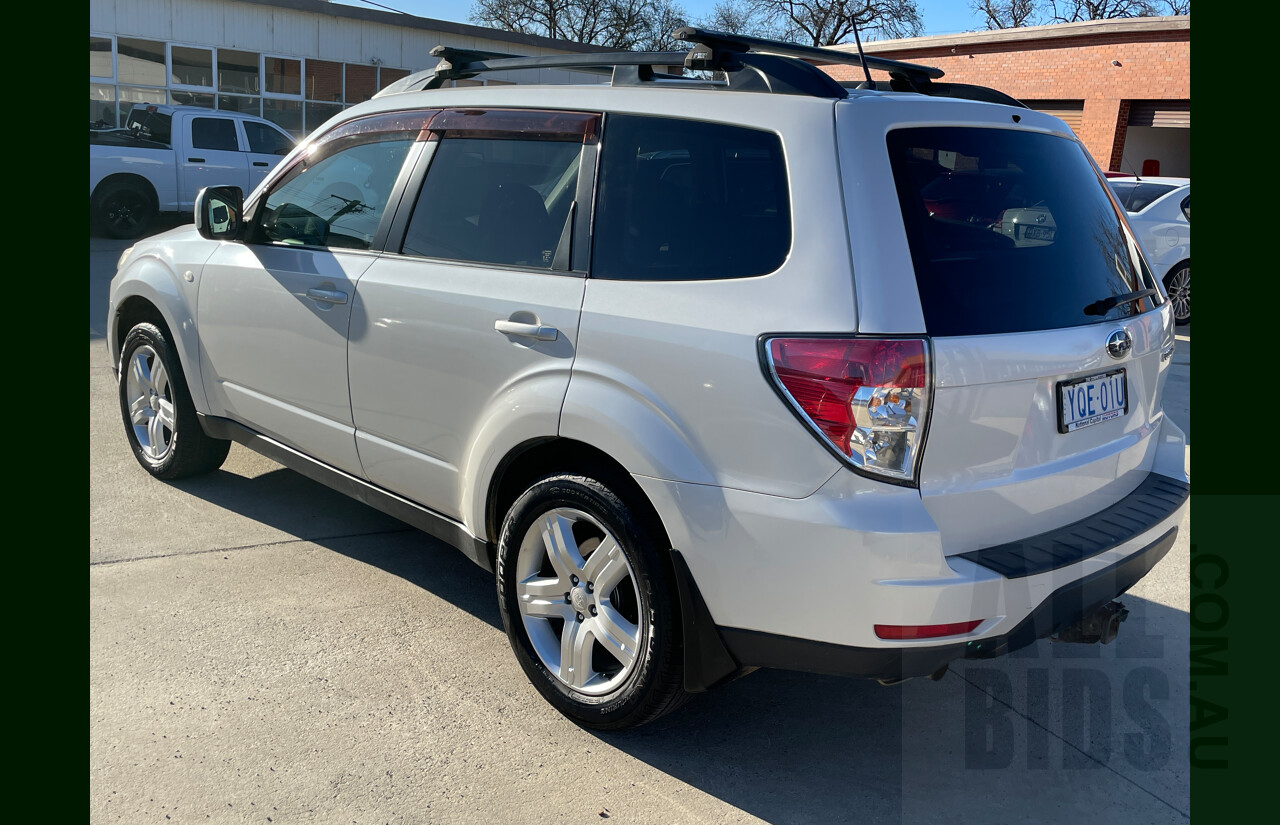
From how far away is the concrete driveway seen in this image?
2.91m

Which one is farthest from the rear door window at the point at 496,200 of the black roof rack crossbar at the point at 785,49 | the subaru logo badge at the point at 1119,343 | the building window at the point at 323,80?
the building window at the point at 323,80

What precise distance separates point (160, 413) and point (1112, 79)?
25108 millimetres

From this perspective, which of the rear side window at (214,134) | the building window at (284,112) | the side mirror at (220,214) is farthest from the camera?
the building window at (284,112)

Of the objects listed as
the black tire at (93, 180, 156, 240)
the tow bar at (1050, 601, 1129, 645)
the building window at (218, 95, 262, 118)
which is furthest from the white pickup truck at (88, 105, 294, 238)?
the tow bar at (1050, 601, 1129, 645)

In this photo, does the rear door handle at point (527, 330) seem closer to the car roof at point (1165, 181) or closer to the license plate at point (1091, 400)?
the license plate at point (1091, 400)

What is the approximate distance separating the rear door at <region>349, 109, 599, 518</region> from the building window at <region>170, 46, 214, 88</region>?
77.4 ft

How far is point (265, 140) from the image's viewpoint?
16.7 meters

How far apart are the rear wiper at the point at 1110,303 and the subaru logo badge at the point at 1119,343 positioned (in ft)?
0.25

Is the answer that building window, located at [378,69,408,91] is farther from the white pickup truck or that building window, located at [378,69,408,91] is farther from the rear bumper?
the rear bumper

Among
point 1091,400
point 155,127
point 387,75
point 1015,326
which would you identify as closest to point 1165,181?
point 1091,400

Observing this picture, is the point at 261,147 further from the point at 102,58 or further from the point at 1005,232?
the point at 1005,232

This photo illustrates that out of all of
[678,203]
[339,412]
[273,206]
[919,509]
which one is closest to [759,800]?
[919,509]

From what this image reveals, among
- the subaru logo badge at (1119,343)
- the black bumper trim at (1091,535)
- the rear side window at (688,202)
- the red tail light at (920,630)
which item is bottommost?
the red tail light at (920,630)

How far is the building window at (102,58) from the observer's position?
914 inches
